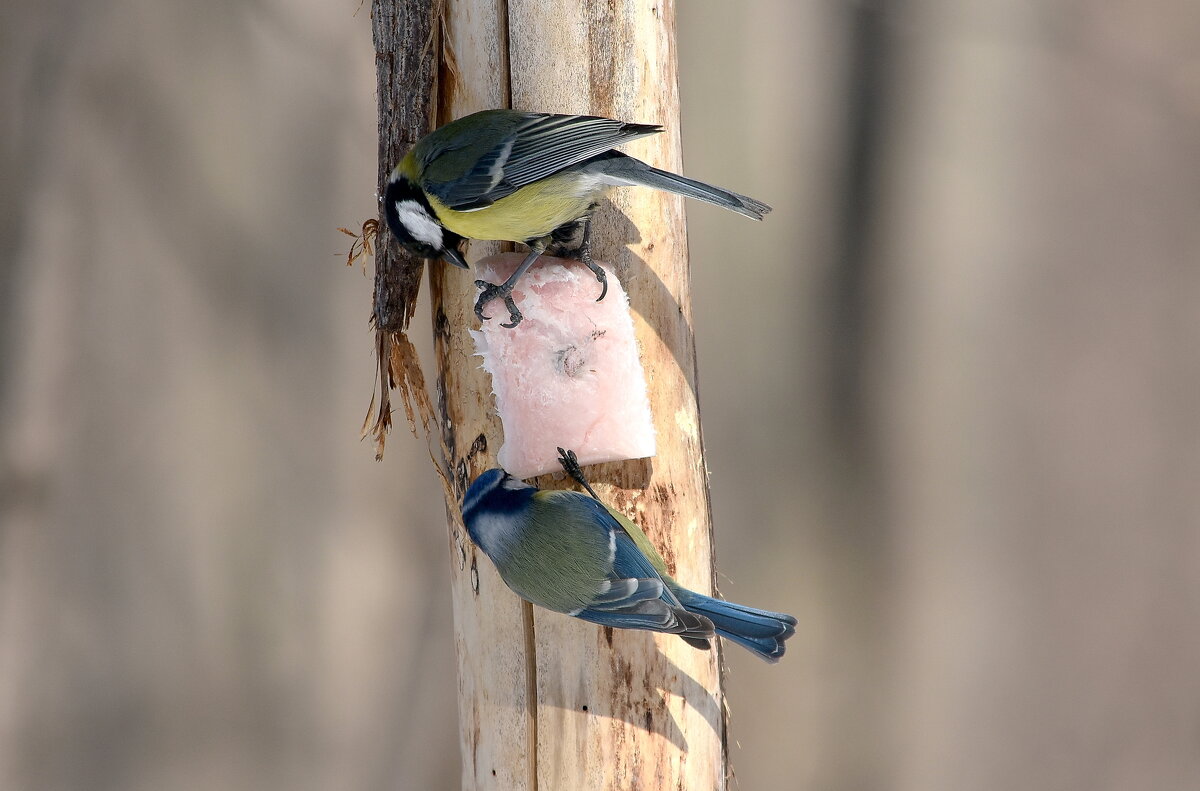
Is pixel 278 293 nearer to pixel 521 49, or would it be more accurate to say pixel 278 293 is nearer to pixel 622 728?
pixel 521 49

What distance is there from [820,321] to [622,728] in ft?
7.19

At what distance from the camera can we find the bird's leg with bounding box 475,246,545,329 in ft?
6.16

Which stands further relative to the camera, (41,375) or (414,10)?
(41,375)

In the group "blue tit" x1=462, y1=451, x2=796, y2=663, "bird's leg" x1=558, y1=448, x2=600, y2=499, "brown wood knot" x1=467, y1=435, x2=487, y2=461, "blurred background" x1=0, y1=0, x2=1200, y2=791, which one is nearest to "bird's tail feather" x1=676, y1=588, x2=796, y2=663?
"blue tit" x1=462, y1=451, x2=796, y2=663

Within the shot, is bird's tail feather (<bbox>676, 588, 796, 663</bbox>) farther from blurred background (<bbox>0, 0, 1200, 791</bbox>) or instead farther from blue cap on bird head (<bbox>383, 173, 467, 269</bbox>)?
blurred background (<bbox>0, 0, 1200, 791</bbox>)

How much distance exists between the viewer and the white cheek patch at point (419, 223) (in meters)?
1.86

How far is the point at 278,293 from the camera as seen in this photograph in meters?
3.45

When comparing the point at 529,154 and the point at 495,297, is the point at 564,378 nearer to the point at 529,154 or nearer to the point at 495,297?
the point at 495,297

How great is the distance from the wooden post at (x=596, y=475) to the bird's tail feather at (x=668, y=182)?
0.51ft

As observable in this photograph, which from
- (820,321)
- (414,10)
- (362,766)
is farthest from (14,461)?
(820,321)

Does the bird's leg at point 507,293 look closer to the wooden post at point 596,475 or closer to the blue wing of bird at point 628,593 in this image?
the wooden post at point 596,475

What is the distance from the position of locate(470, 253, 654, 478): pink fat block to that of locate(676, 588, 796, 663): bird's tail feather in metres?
0.30

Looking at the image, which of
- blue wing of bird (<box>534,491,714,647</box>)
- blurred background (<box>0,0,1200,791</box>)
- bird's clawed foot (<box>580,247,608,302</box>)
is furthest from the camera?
blurred background (<box>0,0,1200,791</box>)

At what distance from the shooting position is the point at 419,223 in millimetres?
1876
